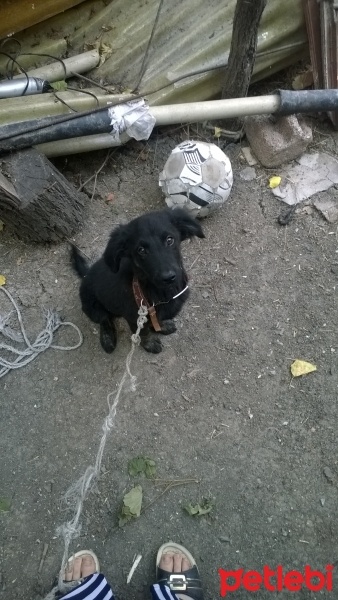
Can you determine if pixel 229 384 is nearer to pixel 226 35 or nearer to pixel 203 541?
pixel 203 541

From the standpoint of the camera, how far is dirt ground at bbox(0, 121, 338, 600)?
8.66ft

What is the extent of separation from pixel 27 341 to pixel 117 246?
1.24 m

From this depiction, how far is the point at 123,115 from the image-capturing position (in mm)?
3557

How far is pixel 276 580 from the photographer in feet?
8.25

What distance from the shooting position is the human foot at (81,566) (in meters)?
2.54

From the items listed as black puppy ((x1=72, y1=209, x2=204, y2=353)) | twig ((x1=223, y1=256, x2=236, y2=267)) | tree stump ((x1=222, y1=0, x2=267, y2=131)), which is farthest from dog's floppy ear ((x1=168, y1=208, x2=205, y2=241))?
tree stump ((x1=222, y1=0, x2=267, y2=131))

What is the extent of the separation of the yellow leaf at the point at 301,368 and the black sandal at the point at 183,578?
4.24 ft

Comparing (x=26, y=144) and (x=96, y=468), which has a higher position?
(x=26, y=144)

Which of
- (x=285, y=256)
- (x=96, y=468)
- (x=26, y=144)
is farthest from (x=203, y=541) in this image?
(x=26, y=144)

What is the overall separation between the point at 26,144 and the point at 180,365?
1935 mm

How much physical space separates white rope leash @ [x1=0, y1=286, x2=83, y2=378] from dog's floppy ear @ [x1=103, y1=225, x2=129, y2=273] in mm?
983

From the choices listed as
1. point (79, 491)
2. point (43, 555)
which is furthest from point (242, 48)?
point (43, 555)

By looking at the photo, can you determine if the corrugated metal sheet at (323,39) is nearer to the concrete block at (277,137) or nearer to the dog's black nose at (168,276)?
the concrete block at (277,137)

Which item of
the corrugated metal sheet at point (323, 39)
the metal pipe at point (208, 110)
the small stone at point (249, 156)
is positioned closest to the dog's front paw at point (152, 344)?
the metal pipe at point (208, 110)
